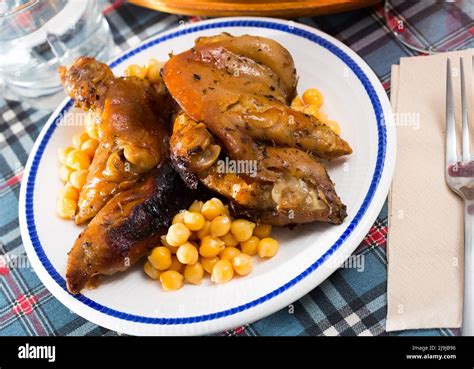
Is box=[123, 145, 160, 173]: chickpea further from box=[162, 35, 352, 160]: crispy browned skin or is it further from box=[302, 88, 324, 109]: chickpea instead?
box=[302, 88, 324, 109]: chickpea

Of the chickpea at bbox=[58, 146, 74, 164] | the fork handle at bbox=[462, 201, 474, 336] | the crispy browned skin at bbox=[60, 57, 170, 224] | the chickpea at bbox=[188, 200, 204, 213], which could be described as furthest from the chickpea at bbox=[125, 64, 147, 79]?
the fork handle at bbox=[462, 201, 474, 336]

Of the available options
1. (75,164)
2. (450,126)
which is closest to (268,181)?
(450,126)

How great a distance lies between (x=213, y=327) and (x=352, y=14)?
2193mm

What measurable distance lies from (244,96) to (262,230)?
1.95ft

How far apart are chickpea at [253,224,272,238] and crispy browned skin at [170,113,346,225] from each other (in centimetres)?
10

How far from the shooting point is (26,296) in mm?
3352

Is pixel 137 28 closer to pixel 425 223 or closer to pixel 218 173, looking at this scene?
pixel 218 173

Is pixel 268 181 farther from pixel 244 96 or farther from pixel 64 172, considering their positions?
pixel 64 172

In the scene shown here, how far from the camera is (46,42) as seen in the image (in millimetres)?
4422

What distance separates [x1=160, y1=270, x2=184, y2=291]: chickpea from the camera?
2.92 metres

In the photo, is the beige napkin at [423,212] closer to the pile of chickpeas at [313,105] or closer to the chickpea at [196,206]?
the pile of chickpeas at [313,105]

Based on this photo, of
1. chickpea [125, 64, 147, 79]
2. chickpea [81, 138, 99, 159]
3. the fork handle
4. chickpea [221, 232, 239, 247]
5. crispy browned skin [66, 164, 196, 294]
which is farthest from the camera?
chickpea [125, 64, 147, 79]

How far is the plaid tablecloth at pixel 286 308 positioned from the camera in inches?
116

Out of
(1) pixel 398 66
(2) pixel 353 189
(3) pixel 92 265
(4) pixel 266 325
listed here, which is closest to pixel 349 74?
(1) pixel 398 66
